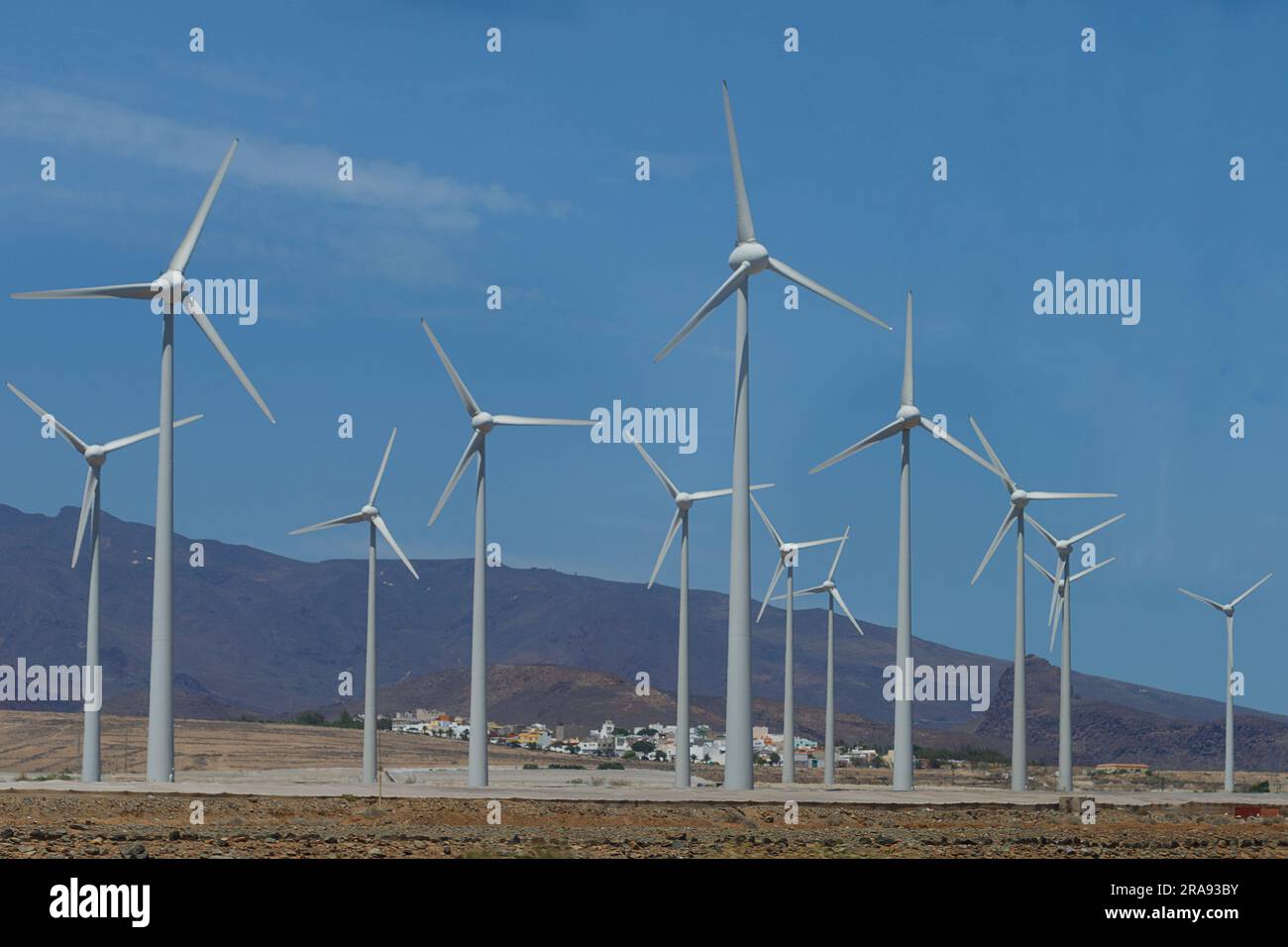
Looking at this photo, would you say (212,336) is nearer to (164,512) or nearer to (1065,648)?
(164,512)

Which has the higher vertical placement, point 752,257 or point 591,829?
point 752,257

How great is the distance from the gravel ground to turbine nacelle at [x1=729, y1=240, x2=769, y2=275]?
1811cm

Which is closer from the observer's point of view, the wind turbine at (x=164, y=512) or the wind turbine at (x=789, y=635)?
the wind turbine at (x=164, y=512)

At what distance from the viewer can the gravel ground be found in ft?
112

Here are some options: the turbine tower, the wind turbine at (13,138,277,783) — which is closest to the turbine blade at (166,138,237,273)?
the wind turbine at (13,138,277,783)

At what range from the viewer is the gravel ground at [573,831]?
34250 millimetres

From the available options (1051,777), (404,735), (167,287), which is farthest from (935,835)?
(404,735)

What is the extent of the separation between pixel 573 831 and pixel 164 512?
24.1 m

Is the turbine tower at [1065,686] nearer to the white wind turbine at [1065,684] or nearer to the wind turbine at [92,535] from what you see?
the white wind turbine at [1065,684]

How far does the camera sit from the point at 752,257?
6034cm

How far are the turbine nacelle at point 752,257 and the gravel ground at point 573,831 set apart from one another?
59.4 feet

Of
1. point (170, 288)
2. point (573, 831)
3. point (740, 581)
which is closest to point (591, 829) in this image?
point (573, 831)

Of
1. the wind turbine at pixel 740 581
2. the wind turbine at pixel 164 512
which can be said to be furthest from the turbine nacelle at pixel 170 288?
the wind turbine at pixel 740 581
